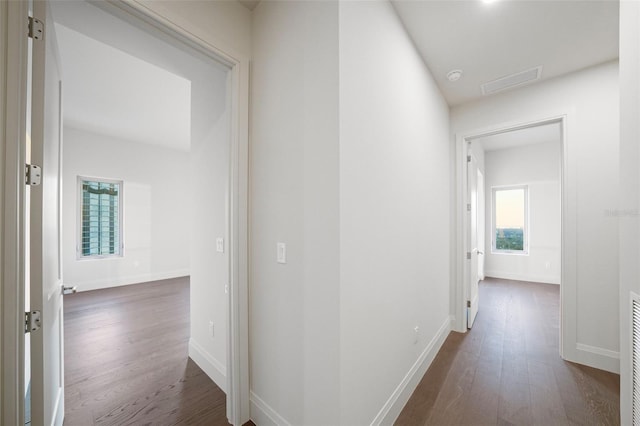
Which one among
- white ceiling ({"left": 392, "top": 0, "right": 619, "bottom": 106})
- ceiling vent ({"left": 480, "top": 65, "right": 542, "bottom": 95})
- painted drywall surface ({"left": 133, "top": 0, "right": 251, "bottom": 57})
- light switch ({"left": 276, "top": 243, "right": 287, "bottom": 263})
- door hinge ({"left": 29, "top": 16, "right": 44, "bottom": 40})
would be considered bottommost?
light switch ({"left": 276, "top": 243, "right": 287, "bottom": 263})

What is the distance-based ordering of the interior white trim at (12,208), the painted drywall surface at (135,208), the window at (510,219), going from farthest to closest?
the window at (510,219)
the painted drywall surface at (135,208)
the interior white trim at (12,208)

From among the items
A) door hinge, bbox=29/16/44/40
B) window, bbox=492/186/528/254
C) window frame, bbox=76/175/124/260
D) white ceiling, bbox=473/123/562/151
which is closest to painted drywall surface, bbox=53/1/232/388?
door hinge, bbox=29/16/44/40

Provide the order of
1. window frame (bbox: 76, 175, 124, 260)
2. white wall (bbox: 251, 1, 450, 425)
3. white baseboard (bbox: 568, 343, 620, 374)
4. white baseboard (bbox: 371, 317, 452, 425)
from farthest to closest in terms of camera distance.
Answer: window frame (bbox: 76, 175, 124, 260), white baseboard (bbox: 568, 343, 620, 374), white baseboard (bbox: 371, 317, 452, 425), white wall (bbox: 251, 1, 450, 425)

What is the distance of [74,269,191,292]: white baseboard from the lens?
473 centimetres

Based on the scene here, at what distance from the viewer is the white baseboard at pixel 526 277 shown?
5152 millimetres

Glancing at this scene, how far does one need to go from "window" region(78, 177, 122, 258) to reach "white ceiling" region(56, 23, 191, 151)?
1.09 m

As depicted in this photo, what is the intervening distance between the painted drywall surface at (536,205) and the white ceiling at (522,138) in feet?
0.68

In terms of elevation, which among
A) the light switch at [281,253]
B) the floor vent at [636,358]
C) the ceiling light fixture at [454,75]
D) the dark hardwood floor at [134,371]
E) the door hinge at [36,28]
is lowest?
the dark hardwood floor at [134,371]

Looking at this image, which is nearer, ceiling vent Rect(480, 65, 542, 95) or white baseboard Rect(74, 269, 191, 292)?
ceiling vent Rect(480, 65, 542, 95)

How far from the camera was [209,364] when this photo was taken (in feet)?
7.16

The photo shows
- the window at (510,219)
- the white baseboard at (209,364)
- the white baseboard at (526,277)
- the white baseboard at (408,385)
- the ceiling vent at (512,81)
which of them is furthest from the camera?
the window at (510,219)

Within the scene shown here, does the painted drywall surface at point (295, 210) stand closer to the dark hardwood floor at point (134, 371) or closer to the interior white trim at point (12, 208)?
the dark hardwood floor at point (134, 371)

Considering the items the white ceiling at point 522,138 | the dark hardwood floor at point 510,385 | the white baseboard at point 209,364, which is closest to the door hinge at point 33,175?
the white baseboard at point 209,364

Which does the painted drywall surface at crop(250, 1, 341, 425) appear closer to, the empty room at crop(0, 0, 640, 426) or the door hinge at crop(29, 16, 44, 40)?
the empty room at crop(0, 0, 640, 426)
